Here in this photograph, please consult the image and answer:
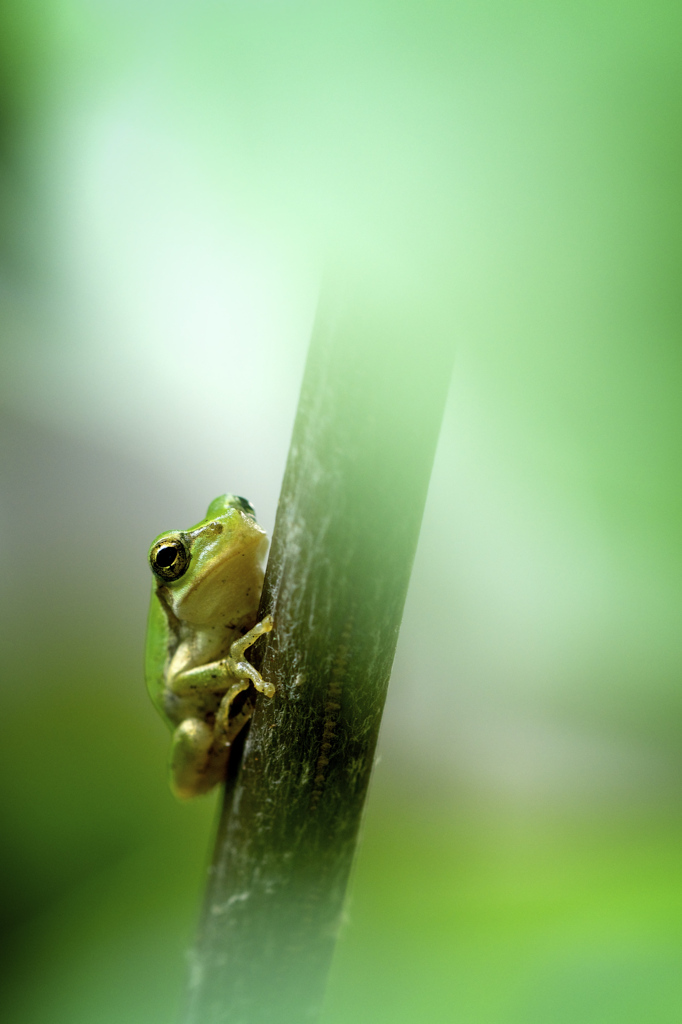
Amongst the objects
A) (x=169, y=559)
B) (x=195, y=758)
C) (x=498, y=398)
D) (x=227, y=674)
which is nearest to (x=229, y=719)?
(x=227, y=674)

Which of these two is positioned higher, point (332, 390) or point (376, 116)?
point (376, 116)

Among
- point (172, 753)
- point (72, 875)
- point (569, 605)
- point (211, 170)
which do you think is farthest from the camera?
point (72, 875)

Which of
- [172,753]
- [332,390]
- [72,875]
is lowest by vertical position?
[72,875]

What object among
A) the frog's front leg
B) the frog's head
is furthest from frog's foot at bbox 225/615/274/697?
the frog's head

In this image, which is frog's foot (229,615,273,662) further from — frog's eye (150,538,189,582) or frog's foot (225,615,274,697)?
frog's eye (150,538,189,582)

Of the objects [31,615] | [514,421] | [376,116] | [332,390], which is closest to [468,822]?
[332,390]

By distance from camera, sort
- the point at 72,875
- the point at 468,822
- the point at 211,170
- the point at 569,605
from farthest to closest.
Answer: the point at 72,875
the point at 569,605
the point at 468,822
the point at 211,170

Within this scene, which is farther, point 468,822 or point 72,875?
point 72,875

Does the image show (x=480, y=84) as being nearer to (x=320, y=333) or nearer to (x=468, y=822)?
(x=320, y=333)
